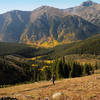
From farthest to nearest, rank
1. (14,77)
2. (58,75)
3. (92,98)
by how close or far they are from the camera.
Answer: (14,77) < (58,75) < (92,98)

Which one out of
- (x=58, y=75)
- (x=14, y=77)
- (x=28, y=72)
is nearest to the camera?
(x=58, y=75)

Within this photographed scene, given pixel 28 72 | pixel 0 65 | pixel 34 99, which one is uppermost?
pixel 34 99

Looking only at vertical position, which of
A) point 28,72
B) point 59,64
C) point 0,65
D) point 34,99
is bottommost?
point 28,72

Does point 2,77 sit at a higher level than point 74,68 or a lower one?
lower

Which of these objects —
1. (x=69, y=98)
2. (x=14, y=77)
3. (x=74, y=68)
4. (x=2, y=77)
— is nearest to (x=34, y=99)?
(x=69, y=98)

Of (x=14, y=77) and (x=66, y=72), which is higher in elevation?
(x=66, y=72)

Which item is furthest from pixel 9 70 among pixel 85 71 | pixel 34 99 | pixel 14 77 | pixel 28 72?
pixel 34 99

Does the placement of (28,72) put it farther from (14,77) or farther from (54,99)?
(54,99)

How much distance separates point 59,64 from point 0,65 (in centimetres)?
6943

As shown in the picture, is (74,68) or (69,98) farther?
(74,68)

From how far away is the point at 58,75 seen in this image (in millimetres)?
93375

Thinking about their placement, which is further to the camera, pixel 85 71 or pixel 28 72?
pixel 28 72

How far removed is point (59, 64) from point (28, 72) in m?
75.9

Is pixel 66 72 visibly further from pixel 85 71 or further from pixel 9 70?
pixel 9 70
